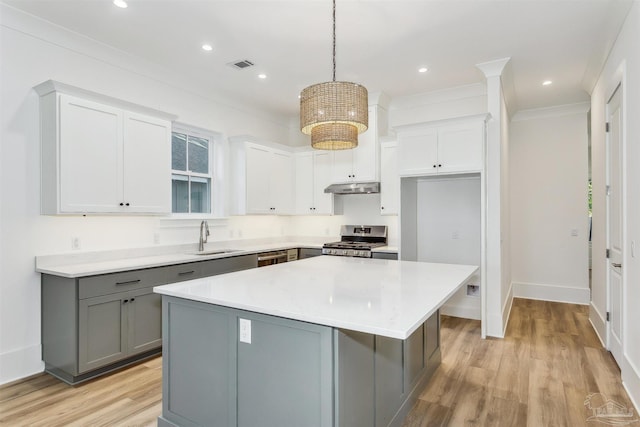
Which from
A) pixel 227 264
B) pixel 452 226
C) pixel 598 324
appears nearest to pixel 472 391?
pixel 598 324

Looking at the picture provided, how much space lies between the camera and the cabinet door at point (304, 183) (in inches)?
210

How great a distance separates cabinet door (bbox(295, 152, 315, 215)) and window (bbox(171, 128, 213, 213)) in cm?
135

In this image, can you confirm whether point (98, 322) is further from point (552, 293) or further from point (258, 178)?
point (552, 293)

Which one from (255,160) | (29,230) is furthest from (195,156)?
(29,230)

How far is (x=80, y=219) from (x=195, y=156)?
5.14ft

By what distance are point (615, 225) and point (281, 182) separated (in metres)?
3.82

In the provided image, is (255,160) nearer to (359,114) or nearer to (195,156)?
(195,156)

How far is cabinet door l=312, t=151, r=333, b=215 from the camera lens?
519cm

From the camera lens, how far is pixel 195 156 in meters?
4.44

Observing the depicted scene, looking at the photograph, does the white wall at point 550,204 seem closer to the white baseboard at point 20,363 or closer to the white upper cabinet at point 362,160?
the white upper cabinet at point 362,160

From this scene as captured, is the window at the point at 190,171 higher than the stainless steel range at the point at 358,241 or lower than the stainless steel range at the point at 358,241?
higher

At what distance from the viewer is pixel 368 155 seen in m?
4.80

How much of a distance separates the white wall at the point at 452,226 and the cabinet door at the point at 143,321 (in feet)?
10.7

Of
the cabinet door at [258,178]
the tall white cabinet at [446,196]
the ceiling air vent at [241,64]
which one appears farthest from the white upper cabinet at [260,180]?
the tall white cabinet at [446,196]
